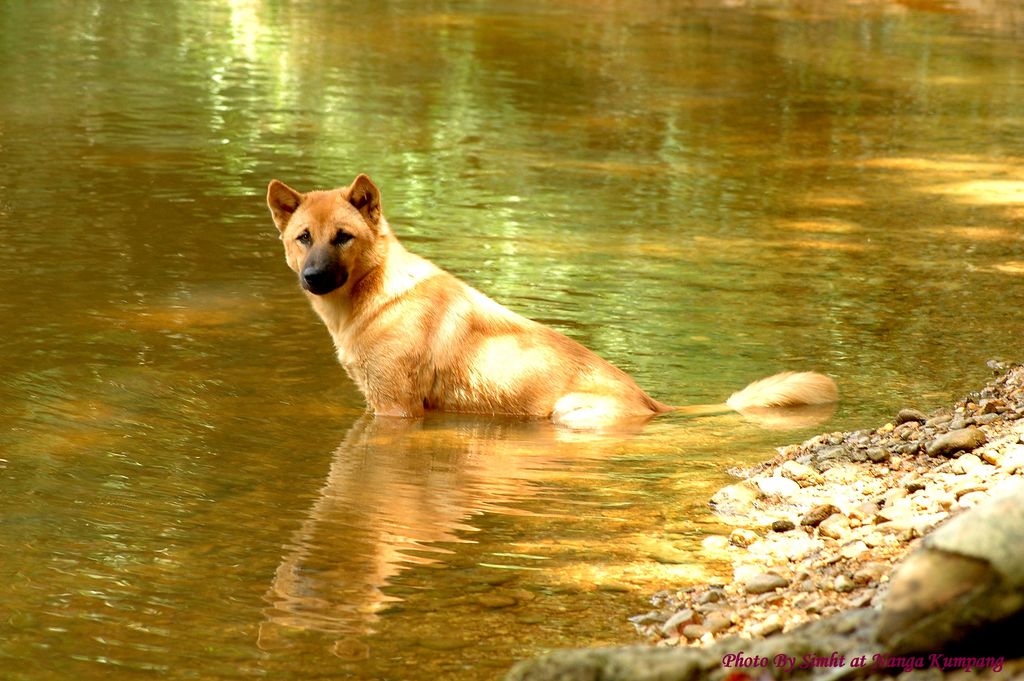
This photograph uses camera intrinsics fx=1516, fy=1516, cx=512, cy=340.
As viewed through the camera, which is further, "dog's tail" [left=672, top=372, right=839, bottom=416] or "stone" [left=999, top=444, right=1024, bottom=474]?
"dog's tail" [left=672, top=372, right=839, bottom=416]

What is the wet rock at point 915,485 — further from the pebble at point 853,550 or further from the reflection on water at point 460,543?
the reflection on water at point 460,543

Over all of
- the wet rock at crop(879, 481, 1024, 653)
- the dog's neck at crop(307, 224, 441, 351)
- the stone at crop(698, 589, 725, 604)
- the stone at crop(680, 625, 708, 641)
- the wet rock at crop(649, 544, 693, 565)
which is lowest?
the wet rock at crop(649, 544, 693, 565)

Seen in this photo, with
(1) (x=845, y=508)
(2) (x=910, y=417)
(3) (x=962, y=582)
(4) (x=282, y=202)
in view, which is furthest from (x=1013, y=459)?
(4) (x=282, y=202)

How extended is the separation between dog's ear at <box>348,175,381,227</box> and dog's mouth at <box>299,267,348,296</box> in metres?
0.40

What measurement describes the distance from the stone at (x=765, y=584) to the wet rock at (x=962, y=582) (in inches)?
71.8

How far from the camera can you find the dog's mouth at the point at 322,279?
8258mm

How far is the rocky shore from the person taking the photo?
3.60 metres

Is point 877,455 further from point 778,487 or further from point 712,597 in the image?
point 712,597

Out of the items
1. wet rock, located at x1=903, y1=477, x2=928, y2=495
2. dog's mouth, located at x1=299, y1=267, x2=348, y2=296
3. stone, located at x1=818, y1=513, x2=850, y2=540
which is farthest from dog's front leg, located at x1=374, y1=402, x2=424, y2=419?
wet rock, located at x1=903, y1=477, x2=928, y2=495

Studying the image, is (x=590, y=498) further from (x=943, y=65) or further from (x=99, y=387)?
(x=943, y=65)

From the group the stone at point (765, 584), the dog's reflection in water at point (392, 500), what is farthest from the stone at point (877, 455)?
the stone at point (765, 584)

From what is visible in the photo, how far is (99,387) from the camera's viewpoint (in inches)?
325

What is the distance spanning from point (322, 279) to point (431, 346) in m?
0.70

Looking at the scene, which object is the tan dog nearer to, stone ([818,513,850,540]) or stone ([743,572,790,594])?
stone ([818,513,850,540])
